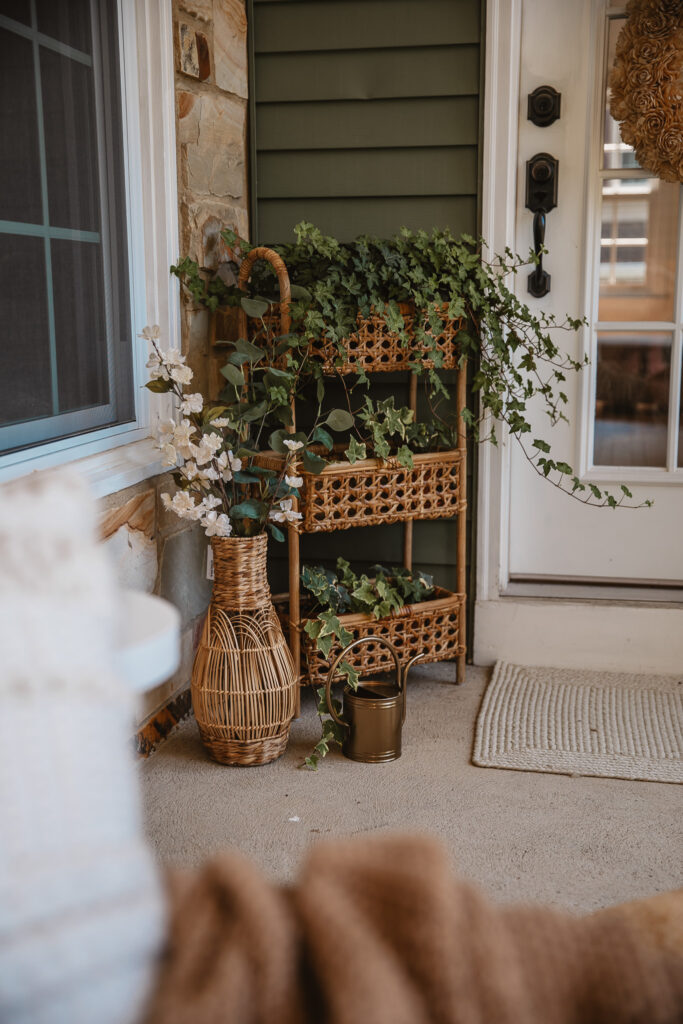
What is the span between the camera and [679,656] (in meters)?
2.74

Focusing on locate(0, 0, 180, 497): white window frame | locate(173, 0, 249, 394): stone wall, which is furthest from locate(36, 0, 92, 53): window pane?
locate(173, 0, 249, 394): stone wall

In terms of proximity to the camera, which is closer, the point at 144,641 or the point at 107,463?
the point at 144,641

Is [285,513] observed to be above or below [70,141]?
below

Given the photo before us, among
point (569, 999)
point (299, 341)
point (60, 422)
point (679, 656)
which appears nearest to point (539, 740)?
point (679, 656)

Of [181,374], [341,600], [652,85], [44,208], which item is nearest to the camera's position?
[44,208]

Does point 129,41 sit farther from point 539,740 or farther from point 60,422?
point 539,740

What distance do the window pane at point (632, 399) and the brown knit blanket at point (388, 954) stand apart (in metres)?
2.24

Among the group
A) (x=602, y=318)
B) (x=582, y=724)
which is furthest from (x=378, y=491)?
(x=602, y=318)

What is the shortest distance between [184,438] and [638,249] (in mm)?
1456

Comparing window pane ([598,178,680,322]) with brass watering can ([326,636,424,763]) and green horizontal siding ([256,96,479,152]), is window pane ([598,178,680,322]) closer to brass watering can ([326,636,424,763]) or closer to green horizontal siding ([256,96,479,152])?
green horizontal siding ([256,96,479,152])

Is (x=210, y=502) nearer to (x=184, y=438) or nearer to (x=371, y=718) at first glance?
(x=184, y=438)

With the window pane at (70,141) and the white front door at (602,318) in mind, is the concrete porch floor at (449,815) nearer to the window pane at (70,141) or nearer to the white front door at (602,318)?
the white front door at (602,318)

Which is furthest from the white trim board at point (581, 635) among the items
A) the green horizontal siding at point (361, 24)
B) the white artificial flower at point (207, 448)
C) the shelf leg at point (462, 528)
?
the green horizontal siding at point (361, 24)

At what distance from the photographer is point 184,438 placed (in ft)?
6.79
